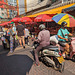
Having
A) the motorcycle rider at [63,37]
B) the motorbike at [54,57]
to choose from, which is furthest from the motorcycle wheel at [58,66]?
the motorcycle rider at [63,37]

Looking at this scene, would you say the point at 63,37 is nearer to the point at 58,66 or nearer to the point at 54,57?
the point at 54,57

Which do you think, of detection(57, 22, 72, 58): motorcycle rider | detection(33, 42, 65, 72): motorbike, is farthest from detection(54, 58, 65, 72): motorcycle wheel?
detection(57, 22, 72, 58): motorcycle rider

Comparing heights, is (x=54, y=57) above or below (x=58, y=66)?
above

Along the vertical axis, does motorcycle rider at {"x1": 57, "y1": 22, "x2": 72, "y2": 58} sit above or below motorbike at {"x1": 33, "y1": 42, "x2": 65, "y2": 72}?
above

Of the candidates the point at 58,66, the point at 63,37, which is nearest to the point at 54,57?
the point at 58,66

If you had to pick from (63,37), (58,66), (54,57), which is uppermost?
(63,37)

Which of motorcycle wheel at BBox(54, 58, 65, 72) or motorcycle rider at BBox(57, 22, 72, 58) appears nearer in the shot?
motorcycle wheel at BBox(54, 58, 65, 72)

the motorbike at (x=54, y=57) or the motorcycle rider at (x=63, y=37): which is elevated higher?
the motorcycle rider at (x=63, y=37)

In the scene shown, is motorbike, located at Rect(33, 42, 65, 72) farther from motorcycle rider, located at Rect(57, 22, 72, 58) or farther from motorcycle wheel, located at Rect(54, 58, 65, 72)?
motorcycle rider, located at Rect(57, 22, 72, 58)

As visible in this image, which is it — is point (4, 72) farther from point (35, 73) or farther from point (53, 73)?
point (53, 73)

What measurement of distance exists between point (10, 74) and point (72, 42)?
2.71 metres

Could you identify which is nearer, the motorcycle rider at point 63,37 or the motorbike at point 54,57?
the motorbike at point 54,57

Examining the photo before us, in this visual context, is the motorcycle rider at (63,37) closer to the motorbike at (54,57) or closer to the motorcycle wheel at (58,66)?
the motorbike at (54,57)

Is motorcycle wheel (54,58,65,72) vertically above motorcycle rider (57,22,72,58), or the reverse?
motorcycle rider (57,22,72,58)
